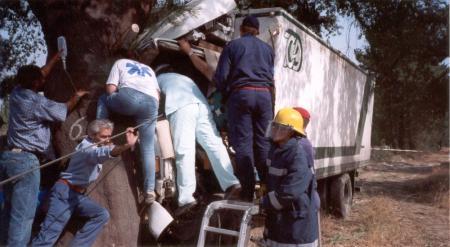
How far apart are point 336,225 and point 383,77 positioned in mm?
7816

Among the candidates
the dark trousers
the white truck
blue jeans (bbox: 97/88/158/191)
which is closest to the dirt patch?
the white truck

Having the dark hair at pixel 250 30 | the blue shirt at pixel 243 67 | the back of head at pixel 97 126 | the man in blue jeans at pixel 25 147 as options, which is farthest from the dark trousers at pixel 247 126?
the man in blue jeans at pixel 25 147

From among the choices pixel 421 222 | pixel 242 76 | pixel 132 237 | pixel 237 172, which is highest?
pixel 242 76

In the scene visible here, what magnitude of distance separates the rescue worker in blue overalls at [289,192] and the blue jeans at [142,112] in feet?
3.86

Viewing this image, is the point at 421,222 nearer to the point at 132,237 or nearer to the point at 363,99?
the point at 363,99

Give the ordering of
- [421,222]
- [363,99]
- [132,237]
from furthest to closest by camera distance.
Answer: [363,99], [421,222], [132,237]

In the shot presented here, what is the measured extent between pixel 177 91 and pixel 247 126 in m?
0.79

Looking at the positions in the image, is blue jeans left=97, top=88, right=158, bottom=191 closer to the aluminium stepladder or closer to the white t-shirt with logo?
the white t-shirt with logo

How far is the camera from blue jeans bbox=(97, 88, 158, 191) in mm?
4371

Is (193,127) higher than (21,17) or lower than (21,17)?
lower

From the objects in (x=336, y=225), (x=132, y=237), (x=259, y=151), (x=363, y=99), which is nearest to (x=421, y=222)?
(x=336, y=225)

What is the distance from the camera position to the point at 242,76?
4766mm

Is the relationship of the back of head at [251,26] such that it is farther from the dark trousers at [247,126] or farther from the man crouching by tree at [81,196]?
the man crouching by tree at [81,196]

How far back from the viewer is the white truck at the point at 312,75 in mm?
5242
